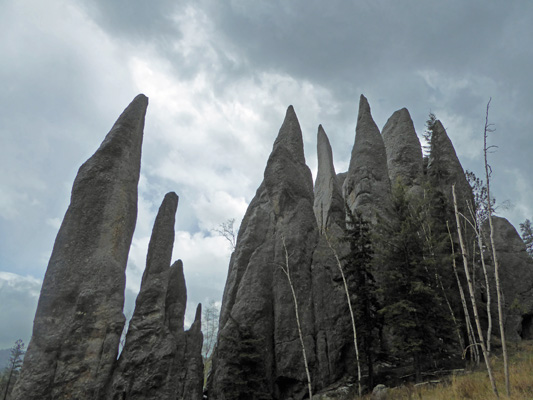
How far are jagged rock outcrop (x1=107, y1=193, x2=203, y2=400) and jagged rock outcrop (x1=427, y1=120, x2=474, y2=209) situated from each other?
26636mm

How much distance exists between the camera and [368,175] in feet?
123

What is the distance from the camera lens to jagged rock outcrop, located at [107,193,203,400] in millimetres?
20812

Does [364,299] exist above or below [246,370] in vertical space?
above

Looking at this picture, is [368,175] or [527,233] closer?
[368,175]

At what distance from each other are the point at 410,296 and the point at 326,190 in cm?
2035

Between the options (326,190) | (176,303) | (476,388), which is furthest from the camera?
(326,190)

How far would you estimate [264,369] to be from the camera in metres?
23.8

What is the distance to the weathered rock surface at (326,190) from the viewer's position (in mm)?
36281

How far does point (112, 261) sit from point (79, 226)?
10.4 feet

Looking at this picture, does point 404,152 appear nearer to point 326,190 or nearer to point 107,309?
point 326,190

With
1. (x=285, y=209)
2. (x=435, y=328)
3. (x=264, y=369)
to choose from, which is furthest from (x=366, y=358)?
(x=285, y=209)

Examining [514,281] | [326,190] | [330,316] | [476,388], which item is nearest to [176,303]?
[330,316]

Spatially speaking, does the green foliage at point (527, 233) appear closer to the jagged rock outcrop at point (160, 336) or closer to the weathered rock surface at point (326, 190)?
the weathered rock surface at point (326, 190)

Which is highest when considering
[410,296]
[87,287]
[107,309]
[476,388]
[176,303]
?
[87,287]
